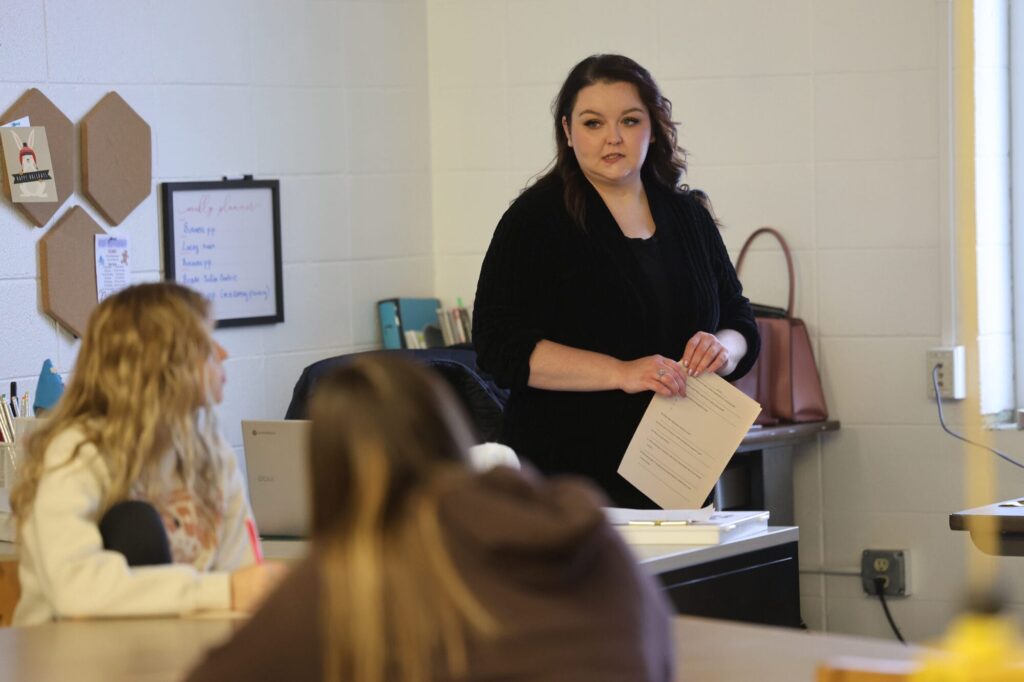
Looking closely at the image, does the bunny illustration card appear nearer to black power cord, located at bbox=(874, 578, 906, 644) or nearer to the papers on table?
the papers on table

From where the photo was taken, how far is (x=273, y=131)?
4.38 metres

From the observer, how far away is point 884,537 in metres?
4.51

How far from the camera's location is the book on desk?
2.58 metres

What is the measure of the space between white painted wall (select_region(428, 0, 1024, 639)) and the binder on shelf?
87 centimetres

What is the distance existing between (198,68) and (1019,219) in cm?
233

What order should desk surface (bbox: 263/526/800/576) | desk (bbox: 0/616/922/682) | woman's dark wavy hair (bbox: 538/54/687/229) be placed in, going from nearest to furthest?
desk (bbox: 0/616/922/682) < desk surface (bbox: 263/526/800/576) < woman's dark wavy hair (bbox: 538/54/687/229)

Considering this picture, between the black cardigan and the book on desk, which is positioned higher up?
the black cardigan

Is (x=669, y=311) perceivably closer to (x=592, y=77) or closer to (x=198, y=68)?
(x=592, y=77)

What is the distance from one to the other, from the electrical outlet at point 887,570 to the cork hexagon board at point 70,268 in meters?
2.30

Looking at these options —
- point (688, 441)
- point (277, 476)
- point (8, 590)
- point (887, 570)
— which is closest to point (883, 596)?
point (887, 570)

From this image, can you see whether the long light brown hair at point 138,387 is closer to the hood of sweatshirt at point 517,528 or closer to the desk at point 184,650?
the desk at point 184,650

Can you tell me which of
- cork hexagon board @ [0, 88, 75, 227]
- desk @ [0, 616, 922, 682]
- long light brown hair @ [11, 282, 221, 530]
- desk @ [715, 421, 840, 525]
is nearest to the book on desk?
desk @ [0, 616, 922, 682]

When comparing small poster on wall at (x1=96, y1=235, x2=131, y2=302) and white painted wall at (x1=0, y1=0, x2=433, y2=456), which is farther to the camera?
small poster on wall at (x1=96, y1=235, x2=131, y2=302)

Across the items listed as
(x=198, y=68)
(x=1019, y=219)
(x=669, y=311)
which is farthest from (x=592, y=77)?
(x=1019, y=219)
